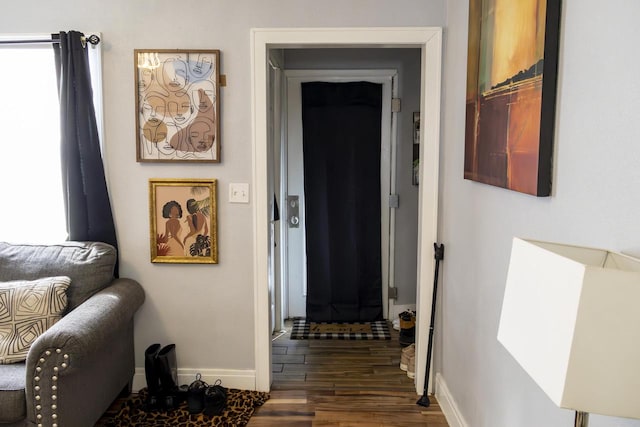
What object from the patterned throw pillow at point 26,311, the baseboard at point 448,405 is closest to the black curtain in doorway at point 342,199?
the baseboard at point 448,405

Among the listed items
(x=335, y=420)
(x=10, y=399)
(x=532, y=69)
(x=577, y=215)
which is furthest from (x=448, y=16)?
(x=10, y=399)

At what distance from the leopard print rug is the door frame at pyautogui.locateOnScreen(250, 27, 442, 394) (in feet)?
0.65

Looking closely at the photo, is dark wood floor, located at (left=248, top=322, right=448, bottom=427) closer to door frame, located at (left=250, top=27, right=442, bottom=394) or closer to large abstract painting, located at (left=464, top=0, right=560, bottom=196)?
door frame, located at (left=250, top=27, right=442, bottom=394)

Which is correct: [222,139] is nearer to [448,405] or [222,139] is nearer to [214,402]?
[214,402]

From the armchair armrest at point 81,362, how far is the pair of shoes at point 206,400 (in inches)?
15.3

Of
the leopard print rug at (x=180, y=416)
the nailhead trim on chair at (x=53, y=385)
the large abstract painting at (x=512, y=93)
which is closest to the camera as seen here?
the large abstract painting at (x=512, y=93)

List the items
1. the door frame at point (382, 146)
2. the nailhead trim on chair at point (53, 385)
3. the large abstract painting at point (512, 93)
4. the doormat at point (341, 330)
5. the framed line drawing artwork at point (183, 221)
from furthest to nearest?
1. the door frame at point (382, 146)
2. the doormat at point (341, 330)
3. the framed line drawing artwork at point (183, 221)
4. the nailhead trim on chair at point (53, 385)
5. the large abstract painting at point (512, 93)

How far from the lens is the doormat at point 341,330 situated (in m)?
4.04

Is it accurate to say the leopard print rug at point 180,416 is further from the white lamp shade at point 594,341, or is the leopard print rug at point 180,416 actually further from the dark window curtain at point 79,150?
the white lamp shade at point 594,341

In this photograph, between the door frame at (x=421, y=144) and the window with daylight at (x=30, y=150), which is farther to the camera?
the window with daylight at (x=30, y=150)

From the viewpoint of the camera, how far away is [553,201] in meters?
1.62

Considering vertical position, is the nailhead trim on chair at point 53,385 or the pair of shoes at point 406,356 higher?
the nailhead trim on chair at point 53,385

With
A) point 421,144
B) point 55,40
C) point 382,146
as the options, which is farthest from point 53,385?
point 382,146

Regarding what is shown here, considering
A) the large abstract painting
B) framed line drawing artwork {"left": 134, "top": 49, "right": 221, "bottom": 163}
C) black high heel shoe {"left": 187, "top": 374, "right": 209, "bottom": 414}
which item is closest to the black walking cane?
the large abstract painting
